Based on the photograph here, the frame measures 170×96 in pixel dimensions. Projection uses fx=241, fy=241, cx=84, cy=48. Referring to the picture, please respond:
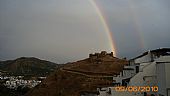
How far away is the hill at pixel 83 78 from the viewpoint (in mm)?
50084

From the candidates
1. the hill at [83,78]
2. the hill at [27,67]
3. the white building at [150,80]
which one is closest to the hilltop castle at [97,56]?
the hill at [83,78]

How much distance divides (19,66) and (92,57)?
121355 mm

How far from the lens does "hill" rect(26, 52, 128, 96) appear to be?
50.1 meters

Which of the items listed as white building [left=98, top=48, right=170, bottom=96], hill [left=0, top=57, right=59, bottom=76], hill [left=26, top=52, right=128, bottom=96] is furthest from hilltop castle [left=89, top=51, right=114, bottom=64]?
hill [left=0, top=57, right=59, bottom=76]

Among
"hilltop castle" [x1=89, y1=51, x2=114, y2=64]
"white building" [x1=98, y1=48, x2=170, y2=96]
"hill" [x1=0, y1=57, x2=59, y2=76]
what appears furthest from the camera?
"hill" [x1=0, y1=57, x2=59, y2=76]

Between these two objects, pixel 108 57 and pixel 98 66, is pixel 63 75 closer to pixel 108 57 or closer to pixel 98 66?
pixel 98 66

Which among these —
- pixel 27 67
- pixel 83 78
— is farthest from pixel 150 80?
pixel 27 67

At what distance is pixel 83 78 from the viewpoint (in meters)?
53.0

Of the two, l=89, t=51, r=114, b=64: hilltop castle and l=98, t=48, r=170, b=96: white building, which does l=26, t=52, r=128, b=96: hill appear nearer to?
l=89, t=51, r=114, b=64: hilltop castle

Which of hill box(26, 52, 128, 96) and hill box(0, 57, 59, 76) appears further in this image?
hill box(0, 57, 59, 76)

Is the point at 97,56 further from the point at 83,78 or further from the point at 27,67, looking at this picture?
the point at 27,67

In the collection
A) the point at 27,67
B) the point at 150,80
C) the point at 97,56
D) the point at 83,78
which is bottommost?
the point at 150,80

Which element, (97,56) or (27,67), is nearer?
(97,56)

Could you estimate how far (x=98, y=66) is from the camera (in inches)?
2377
